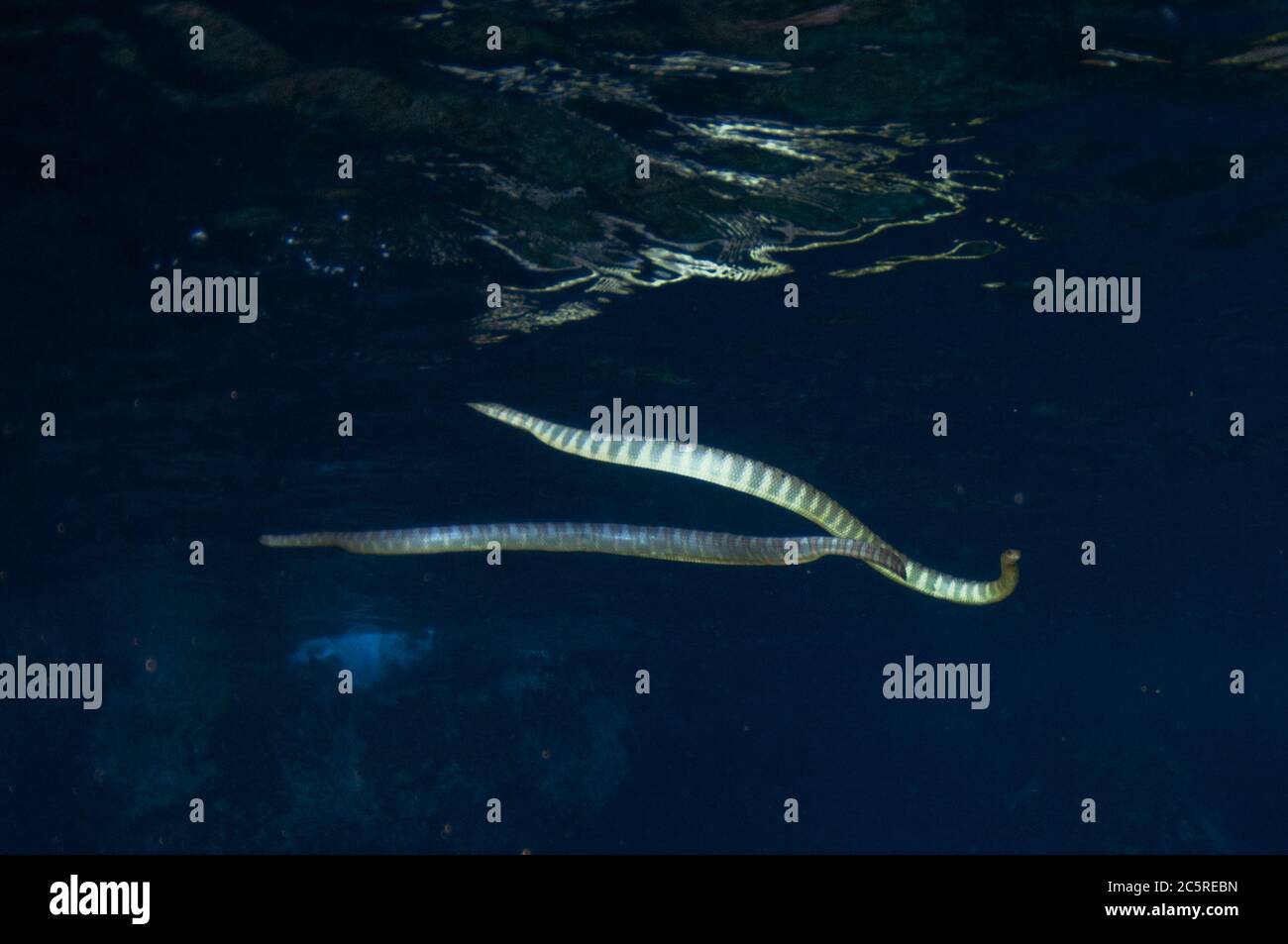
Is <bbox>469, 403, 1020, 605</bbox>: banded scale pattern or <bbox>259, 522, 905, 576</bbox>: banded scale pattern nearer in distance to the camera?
<bbox>259, 522, 905, 576</bbox>: banded scale pattern

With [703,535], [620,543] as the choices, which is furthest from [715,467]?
[620,543]

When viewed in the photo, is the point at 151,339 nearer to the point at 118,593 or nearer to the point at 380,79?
the point at 380,79

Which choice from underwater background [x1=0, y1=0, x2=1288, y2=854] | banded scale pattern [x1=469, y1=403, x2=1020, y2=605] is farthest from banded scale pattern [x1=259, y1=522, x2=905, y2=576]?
underwater background [x1=0, y1=0, x2=1288, y2=854]

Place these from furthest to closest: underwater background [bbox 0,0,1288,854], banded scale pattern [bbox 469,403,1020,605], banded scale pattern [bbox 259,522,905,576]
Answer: underwater background [bbox 0,0,1288,854], banded scale pattern [bbox 469,403,1020,605], banded scale pattern [bbox 259,522,905,576]

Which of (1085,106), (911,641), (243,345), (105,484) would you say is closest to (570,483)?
(243,345)

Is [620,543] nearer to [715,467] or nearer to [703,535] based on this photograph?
[703,535]

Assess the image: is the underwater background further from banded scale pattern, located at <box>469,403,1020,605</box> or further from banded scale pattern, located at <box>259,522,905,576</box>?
banded scale pattern, located at <box>259,522,905,576</box>

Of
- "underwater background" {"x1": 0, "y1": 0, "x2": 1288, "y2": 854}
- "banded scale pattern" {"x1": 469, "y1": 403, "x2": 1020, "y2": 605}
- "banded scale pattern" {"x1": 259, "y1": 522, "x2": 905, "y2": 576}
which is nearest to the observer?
"banded scale pattern" {"x1": 259, "y1": 522, "x2": 905, "y2": 576}

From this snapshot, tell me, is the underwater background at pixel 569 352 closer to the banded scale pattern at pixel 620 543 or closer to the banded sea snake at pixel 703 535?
the banded sea snake at pixel 703 535
